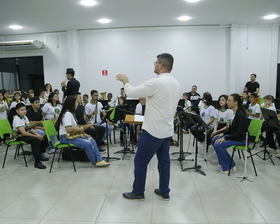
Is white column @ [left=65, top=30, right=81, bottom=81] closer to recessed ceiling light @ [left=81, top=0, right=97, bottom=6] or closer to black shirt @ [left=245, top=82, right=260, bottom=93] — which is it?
recessed ceiling light @ [left=81, top=0, right=97, bottom=6]

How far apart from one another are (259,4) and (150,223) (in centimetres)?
641

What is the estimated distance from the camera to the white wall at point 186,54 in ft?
27.4

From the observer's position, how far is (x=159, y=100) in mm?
2303

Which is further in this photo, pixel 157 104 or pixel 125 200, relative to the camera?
pixel 125 200

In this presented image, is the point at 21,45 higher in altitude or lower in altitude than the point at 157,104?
higher

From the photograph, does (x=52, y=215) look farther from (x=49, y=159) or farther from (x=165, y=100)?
(x=49, y=159)

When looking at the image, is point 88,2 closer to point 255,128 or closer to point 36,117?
point 36,117

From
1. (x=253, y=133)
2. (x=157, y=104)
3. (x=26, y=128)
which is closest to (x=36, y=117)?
(x=26, y=128)

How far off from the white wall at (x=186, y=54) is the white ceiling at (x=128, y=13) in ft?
1.41

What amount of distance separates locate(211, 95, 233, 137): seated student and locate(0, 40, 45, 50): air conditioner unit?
741 cm

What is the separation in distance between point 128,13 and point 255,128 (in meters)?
5.11

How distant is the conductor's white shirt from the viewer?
226cm

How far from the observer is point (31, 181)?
321 centimetres

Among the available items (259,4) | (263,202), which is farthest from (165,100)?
(259,4)
